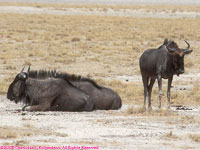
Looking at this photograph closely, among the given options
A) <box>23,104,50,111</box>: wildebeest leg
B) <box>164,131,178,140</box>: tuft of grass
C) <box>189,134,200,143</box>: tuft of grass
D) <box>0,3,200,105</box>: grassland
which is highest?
<box>189,134,200,143</box>: tuft of grass

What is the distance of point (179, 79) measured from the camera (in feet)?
63.1

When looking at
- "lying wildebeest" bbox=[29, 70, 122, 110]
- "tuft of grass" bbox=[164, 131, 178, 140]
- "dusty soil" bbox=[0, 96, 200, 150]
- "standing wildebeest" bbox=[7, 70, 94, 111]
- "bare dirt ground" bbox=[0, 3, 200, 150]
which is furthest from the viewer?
"lying wildebeest" bbox=[29, 70, 122, 110]

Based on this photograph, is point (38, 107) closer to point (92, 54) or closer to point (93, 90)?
point (93, 90)

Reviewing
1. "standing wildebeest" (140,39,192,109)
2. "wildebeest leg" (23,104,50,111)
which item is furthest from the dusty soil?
"standing wildebeest" (140,39,192,109)

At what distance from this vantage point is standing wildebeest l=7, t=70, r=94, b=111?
1227 centimetres

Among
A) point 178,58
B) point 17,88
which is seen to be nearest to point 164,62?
point 178,58

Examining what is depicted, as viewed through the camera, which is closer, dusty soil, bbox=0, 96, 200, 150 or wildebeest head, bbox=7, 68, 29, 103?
dusty soil, bbox=0, 96, 200, 150

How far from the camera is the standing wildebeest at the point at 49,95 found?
12.3 meters

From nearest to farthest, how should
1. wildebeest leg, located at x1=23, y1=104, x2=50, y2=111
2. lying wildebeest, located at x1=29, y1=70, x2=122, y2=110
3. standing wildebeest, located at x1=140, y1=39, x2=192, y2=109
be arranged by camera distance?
wildebeest leg, located at x1=23, y1=104, x2=50, y2=111
standing wildebeest, located at x1=140, y1=39, x2=192, y2=109
lying wildebeest, located at x1=29, y1=70, x2=122, y2=110

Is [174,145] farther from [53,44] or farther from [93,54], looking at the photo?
[53,44]

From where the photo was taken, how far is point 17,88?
40.5 feet

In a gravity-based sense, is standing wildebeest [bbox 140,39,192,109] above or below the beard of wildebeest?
above

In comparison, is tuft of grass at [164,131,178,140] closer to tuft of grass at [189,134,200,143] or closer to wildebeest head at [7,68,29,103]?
tuft of grass at [189,134,200,143]

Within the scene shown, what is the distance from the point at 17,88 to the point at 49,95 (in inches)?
26.6
